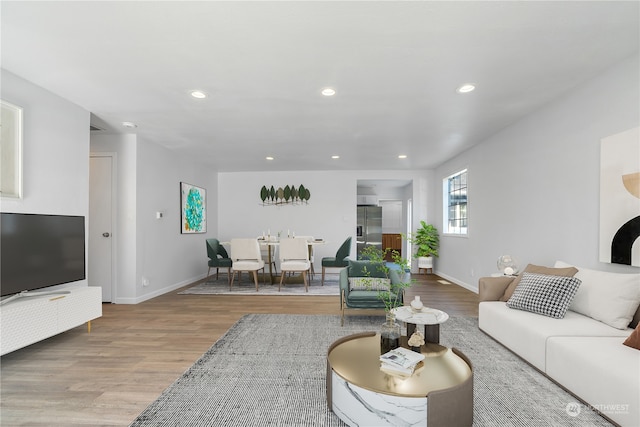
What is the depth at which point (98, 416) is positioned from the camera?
6.28 feet

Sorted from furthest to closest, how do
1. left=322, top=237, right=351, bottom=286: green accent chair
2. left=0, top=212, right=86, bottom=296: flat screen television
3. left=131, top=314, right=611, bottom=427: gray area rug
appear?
left=322, top=237, right=351, bottom=286: green accent chair, left=0, top=212, right=86, bottom=296: flat screen television, left=131, top=314, right=611, bottom=427: gray area rug

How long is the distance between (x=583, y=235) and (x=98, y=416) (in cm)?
416

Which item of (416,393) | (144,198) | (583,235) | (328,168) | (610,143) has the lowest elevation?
(416,393)

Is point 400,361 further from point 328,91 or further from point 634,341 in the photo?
point 328,91

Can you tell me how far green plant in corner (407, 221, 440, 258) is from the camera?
7148 millimetres

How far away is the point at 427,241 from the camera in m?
7.18

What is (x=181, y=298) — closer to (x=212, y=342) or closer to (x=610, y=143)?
(x=212, y=342)

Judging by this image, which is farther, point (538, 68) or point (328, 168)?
point (328, 168)

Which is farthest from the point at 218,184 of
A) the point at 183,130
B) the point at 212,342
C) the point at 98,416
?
the point at 98,416

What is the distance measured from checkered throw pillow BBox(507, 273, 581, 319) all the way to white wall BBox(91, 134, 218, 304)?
4877mm

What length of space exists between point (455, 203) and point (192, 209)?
5405 mm

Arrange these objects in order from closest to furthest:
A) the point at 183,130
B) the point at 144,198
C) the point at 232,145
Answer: the point at 183,130, the point at 144,198, the point at 232,145

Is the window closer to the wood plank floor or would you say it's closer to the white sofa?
the wood plank floor

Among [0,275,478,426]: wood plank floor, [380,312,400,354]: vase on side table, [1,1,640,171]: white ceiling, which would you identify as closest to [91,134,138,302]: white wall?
[0,275,478,426]: wood plank floor
